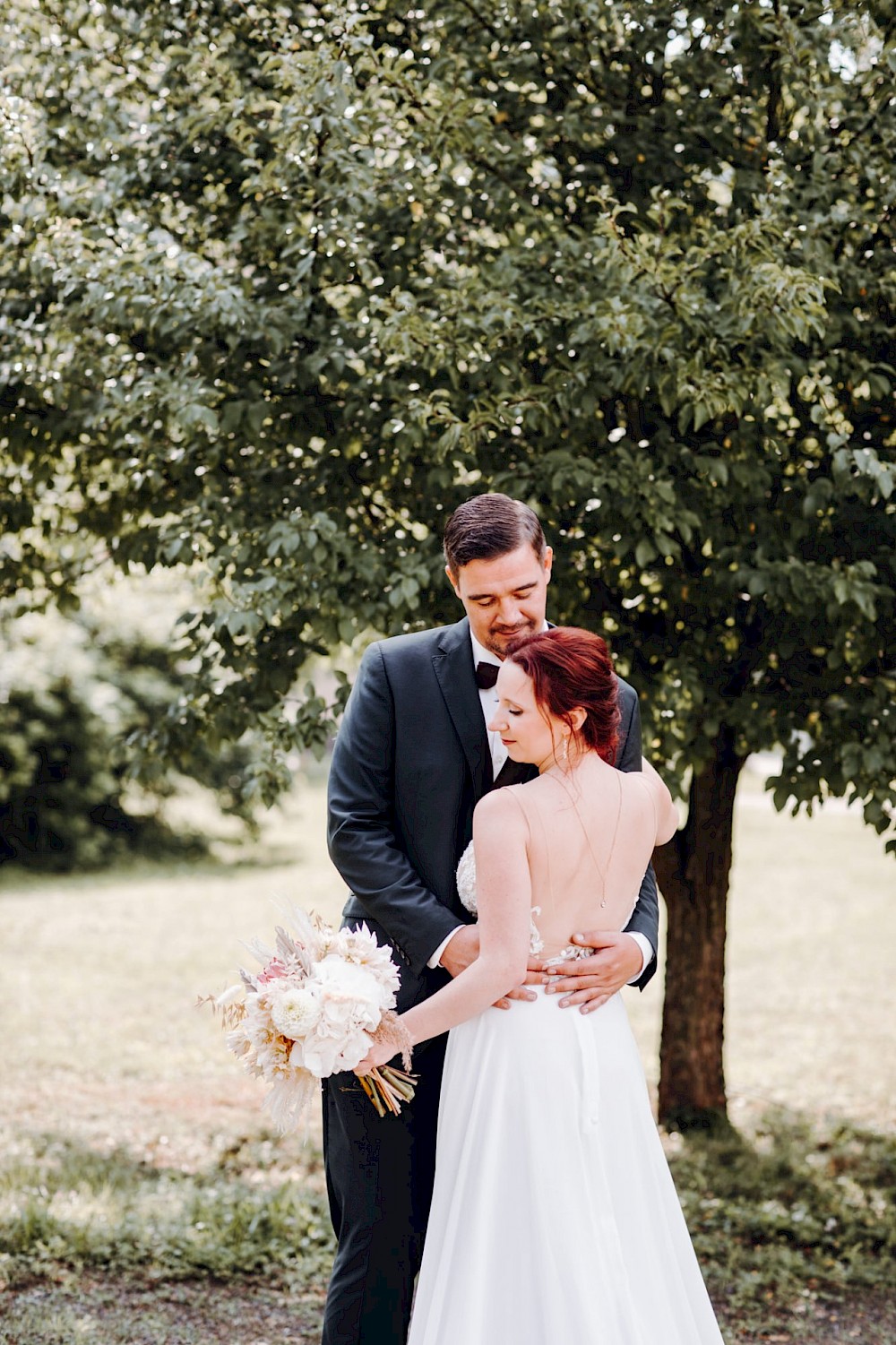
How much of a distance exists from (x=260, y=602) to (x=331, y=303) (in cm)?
132

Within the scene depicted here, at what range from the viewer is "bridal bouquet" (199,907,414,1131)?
2562 millimetres

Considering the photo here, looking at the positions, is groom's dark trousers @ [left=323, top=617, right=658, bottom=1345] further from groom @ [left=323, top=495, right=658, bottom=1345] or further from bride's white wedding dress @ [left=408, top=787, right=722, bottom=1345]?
bride's white wedding dress @ [left=408, top=787, right=722, bottom=1345]

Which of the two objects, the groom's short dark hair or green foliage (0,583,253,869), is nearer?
the groom's short dark hair

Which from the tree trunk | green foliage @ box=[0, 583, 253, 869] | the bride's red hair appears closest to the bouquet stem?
the bride's red hair

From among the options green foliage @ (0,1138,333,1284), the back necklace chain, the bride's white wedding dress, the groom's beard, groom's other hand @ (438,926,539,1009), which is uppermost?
the groom's beard

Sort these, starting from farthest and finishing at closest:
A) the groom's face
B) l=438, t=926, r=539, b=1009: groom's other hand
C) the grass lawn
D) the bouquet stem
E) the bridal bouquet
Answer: the grass lawn < the groom's face < l=438, t=926, r=539, b=1009: groom's other hand < the bouquet stem < the bridal bouquet

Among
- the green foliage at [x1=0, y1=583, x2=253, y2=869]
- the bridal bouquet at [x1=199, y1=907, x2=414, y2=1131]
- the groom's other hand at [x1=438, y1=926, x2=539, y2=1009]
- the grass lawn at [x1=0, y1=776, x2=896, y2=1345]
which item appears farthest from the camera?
the green foliage at [x1=0, y1=583, x2=253, y2=869]

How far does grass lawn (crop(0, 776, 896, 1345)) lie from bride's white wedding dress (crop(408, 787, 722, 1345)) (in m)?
0.63

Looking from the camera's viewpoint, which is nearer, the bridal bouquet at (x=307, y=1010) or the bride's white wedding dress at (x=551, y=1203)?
the bridal bouquet at (x=307, y=1010)

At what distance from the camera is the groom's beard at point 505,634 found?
307 cm

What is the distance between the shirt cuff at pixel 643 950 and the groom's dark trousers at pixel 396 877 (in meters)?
0.03

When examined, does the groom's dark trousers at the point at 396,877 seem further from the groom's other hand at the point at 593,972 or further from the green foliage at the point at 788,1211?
the green foliage at the point at 788,1211

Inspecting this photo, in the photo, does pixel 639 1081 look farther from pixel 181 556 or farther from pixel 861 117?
pixel 861 117

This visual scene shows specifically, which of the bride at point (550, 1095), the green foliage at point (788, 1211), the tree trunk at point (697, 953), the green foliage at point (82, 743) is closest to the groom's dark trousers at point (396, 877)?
the bride at point (550, 1095)
